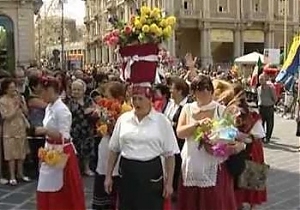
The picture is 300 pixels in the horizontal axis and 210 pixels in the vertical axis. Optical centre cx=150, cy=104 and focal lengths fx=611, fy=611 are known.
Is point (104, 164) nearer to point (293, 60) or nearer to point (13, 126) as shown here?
point (13, 126)

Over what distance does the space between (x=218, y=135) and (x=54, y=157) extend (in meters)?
1.89

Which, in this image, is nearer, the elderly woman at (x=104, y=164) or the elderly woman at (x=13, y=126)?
the elderly woman at (x=104, y=164)

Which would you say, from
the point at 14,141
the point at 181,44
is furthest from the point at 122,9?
the point at 14,141

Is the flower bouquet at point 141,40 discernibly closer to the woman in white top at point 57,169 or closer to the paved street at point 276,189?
the woman in white top at point 57,169

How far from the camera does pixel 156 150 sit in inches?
202

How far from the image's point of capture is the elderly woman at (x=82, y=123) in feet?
32.6

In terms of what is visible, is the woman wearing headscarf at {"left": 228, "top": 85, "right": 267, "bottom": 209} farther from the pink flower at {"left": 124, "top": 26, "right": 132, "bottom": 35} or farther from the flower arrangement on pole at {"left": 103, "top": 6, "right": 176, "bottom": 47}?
the pink flower at {"left": 124, "top": 26, "right": 132, "bottom": 35}

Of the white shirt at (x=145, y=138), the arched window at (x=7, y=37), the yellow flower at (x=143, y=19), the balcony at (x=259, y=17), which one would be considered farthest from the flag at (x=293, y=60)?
the balcony at (x=259, y=17)

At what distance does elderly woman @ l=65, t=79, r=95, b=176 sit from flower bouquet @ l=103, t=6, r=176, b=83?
10.4 ft

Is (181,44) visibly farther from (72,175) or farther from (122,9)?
(72,175)

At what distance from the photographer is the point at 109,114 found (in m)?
6.96

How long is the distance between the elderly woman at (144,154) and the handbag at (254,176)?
189cm

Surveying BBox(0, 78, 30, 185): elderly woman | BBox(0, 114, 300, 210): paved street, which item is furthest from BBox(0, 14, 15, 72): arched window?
BBox(0, 78, 30, 185): elderly woman

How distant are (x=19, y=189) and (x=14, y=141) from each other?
2.83 feet
